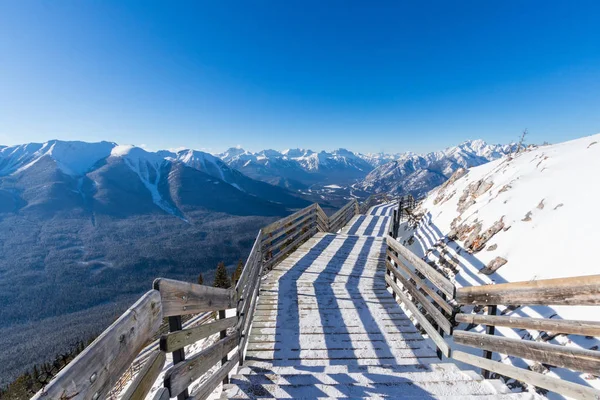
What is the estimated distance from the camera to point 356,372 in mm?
3840

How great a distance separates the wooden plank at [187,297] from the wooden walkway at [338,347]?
3.56ft

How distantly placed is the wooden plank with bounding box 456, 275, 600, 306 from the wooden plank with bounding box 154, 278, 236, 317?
323 centimetres

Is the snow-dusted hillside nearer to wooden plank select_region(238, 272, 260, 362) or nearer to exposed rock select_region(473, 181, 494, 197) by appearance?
exposed rock select_region(473, 181, 494, 197)

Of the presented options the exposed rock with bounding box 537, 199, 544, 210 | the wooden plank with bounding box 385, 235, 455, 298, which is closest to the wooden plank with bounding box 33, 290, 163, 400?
the wooden plank with bounding box 385, 235, 455, 298

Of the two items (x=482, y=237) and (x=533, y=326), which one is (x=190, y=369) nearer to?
(x=533, y=326)

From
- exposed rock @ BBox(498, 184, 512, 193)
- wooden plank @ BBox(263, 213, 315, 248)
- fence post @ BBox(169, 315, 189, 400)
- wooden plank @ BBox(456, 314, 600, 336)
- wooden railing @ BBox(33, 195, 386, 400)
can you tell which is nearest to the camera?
wooden railing @ BBox(33, 195, 386, 400)

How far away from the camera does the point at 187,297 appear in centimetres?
263

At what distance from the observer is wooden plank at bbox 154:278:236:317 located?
225 centimetres

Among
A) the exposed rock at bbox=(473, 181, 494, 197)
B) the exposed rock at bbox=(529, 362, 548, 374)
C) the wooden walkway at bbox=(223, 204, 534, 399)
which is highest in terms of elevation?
the exposed rock at bbox=(473, 181, 494, 197)

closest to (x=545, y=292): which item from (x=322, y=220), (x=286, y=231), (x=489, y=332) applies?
(x=489, y=332)

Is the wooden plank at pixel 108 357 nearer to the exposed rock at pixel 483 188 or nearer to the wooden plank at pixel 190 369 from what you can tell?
the wooden plank at pixel 190 369

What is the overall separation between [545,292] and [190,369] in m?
3.45

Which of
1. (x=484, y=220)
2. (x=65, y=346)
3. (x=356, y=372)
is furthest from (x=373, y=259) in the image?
(x=65, y=346)

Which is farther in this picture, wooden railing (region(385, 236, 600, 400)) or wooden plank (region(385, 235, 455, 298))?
wooden plank (region(385, 235, 455, 298))
